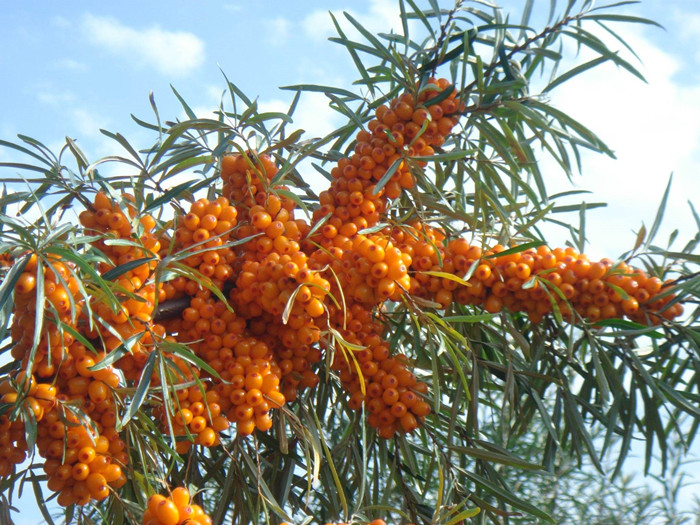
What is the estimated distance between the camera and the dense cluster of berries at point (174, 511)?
788mm

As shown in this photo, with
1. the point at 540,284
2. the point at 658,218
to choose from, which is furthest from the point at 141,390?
the point at 658,218

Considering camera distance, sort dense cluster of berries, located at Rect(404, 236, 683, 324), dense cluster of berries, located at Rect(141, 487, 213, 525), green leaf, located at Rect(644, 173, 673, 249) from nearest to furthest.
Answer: dense cluster of berries, located at Rect(141, 487, 213, 525) < dense cluster of berries, located at Rect(404, 236, 683, 324) < green leaf, located at Rect(644, 173, 673, 249)

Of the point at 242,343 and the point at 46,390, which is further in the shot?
the point at 242,343

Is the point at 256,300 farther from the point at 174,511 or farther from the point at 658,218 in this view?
the point at 658,218

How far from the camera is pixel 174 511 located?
79 centimetres

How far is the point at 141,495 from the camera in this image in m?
0.96

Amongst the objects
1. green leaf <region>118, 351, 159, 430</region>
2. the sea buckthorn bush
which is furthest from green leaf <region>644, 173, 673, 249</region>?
green leaf <region>118, 351, 159, 430</region>

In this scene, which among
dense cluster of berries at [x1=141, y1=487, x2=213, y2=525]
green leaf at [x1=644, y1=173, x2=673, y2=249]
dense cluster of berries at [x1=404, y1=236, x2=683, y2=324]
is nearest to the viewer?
dense cluster of berries at [x1=141, y1=487, x2=213, y2=525]

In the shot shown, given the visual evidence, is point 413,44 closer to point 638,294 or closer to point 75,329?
point 638,294

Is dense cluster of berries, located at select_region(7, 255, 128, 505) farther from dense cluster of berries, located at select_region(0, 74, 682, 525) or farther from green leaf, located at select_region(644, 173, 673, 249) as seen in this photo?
green leaf, located at select_region(644, 173, 673, 249)

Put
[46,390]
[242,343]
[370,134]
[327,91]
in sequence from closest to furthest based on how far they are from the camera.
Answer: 1. [46,390]
2. [242,343]
3. [370,134]
4. [327,91]

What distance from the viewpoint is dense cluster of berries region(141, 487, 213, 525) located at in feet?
2.58

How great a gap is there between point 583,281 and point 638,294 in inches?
3.1

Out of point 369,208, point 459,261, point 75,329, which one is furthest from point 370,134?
point 75,329
